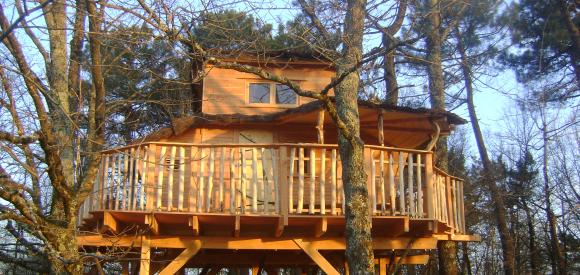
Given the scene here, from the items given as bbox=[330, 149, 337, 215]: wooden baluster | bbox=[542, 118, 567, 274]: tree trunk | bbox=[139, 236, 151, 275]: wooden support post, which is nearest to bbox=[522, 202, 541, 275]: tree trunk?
bbox=[542, 118, 567, 274]: tree trunk

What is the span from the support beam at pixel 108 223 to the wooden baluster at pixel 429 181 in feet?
17.6

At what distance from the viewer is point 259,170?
13.3 meters

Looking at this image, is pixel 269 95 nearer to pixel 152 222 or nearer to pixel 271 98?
pixel 271 98

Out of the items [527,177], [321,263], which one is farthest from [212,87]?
[527,177]

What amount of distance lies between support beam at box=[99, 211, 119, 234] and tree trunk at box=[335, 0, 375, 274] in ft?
13.0

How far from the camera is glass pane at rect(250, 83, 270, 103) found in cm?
1471

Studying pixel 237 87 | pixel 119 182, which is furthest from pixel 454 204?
pixel 119 182

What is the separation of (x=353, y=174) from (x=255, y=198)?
175 cm

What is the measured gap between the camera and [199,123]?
43.1ft

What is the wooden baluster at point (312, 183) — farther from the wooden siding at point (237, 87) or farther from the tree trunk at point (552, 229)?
the tree trunk at point (552, 229)

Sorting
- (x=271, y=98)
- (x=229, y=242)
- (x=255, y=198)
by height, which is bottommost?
(x=229, y=242)

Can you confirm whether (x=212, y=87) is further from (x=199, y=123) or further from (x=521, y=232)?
(x=521, y=232)

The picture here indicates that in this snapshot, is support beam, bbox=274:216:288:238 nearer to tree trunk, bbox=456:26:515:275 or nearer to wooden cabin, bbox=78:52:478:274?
wooden cabin, bbox=78:52:478:274

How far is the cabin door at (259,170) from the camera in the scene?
1035cm
